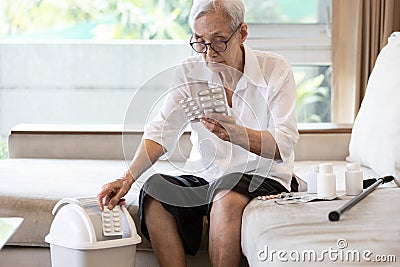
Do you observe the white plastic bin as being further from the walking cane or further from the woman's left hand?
the walking cane

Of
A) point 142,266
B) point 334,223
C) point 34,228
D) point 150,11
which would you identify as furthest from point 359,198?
point 150,11

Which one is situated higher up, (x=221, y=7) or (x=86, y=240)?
(x=221, y=7)

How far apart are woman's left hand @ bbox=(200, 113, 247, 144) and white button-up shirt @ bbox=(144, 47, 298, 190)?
6.7 inches

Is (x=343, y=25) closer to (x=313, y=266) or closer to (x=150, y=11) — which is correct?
(x=150, y=11)

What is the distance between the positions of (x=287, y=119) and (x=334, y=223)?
0.45 m

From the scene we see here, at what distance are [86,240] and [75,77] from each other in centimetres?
207

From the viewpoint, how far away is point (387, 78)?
287 centimetres

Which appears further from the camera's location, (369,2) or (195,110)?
(369,2)

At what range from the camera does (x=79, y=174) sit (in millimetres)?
2900

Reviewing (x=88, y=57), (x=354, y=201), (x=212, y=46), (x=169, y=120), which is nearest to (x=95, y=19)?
(x=88, y=57)

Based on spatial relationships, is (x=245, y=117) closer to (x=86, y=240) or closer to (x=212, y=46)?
(x=212, y=46)

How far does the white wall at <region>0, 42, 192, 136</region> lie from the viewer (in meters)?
4.04

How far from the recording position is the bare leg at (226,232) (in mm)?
2174

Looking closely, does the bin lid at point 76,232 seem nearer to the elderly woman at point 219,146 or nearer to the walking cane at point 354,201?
the elderly woman at point 219,146
